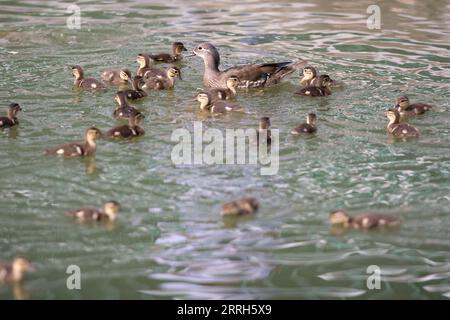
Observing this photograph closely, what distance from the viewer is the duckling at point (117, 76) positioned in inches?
388

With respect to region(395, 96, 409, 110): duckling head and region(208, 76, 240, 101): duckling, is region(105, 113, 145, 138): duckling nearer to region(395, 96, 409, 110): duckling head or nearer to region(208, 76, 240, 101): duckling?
region(208, 76, 240, 101): duckling

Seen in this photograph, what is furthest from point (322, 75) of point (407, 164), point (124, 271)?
point (124, 271)

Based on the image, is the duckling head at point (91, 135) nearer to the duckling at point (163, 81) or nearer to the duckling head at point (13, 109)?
the duckling head at point (13, 109)

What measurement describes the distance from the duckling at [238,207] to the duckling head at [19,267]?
1446 mm

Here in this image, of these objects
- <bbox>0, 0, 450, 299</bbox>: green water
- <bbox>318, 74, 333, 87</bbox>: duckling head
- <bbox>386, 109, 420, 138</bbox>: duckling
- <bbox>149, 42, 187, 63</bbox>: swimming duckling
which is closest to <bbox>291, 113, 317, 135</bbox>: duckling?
<bbox>0, 0, 450, 299</bbox>: green water

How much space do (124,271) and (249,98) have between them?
13.9 feet

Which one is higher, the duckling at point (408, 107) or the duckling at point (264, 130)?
the duckling at point (408, 107)

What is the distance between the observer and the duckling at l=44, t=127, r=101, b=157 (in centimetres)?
773

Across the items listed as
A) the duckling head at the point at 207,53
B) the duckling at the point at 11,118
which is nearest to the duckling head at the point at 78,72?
the duckling at the point at 11,118

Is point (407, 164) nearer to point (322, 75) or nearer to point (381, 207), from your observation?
point (381, 207)

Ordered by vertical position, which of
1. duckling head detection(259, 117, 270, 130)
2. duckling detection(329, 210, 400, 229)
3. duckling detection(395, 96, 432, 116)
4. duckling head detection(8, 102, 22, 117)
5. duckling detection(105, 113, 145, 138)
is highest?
duckling detection(395, 96, 432, 116)

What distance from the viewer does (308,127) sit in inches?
325

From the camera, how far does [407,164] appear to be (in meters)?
7.73

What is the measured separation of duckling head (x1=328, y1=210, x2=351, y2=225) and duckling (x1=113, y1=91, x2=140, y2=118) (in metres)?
2.60
